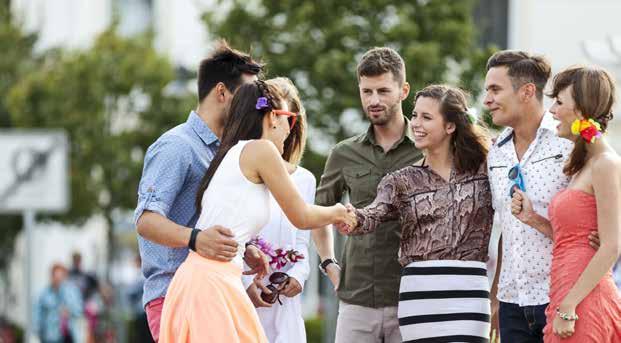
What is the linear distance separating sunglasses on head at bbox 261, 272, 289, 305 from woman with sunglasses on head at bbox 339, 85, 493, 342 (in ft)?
1.77

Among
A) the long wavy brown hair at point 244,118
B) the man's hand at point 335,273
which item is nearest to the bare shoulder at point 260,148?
the long wavy brown hair at point 244,118

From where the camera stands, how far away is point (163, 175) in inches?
289

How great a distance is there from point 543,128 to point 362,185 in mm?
1188

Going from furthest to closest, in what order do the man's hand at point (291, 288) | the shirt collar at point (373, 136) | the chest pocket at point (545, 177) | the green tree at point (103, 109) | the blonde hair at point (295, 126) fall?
the green tree at point (103, 109) < the shirt collar at point (373, 136) < the man's hand at point (291, 288) < the blonde hair at point (295, 126) < the chest pocket at point (545, 177)

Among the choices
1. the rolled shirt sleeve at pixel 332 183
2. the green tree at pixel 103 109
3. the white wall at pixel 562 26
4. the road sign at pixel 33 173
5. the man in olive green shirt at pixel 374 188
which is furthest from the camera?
the white wall at pixel 562 26

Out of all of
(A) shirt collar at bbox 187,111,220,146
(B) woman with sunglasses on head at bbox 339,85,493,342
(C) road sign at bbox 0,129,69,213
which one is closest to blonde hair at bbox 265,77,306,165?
(A) shirt collar at bbox 187,111,220,146

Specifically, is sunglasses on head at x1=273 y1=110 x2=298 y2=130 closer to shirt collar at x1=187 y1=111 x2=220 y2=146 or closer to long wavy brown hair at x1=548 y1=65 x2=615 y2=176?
shirt collar at x1=187 y1=111 x2=220 y2=146

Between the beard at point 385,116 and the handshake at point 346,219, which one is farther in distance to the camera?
the beard at point 385,116

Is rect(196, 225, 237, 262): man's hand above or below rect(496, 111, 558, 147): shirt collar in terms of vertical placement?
below

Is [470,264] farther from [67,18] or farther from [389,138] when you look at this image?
[67,18]

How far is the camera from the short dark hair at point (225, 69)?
770 centimetres

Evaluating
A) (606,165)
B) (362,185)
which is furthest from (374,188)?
(606,165)

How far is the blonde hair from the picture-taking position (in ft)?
24.8

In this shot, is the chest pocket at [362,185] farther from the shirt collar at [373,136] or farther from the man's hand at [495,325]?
the man's hand at [495,325]
